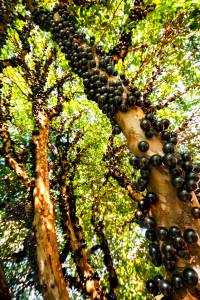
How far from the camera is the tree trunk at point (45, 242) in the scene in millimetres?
4207

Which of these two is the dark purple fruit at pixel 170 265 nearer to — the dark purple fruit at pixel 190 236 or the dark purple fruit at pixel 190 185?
the dark purple fruit at pixel 190 236

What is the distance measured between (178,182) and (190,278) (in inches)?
25.4

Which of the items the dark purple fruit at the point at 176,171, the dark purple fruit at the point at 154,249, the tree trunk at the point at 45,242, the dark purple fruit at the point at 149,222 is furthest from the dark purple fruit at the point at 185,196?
the tree trunk at the point at 45,242

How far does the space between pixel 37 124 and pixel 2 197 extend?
299cm

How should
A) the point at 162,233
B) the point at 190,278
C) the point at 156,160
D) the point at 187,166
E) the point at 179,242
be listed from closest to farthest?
the point at 190,278, the point at 179,242, the point at 162,233, the point at 156,160, the point at 187,166

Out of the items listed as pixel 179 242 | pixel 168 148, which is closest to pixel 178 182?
pixel 168 148

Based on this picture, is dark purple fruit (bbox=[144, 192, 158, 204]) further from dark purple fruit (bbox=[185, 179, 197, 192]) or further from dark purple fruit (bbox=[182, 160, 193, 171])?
dark purple fruit (bbox=[182, 160, 193, 171])

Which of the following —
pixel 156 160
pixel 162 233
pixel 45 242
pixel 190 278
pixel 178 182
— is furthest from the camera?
pixel 45 242

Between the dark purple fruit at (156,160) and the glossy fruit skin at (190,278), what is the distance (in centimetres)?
78

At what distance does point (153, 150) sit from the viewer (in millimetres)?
2363

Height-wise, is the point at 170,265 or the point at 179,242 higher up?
the point at 179,242

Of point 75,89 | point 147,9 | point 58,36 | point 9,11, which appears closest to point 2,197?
point 75,89

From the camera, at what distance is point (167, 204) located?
2068mm

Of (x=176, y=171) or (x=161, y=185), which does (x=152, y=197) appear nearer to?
(x=161, y=185)
